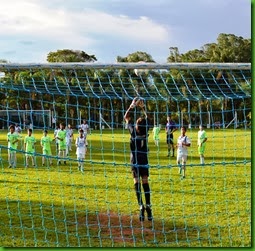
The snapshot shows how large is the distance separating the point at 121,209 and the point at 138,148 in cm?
182

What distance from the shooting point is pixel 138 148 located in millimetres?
9023

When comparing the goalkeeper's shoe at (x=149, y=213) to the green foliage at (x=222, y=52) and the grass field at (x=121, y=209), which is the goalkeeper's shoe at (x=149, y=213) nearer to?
the grass field at (x=121, y=209)

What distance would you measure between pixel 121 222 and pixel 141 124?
69.7 inches

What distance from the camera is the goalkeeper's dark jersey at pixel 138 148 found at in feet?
29.4

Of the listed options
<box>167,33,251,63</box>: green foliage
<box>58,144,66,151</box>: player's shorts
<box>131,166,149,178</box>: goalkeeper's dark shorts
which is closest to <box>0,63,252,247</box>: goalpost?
<box>131,166,149,178</box>: goalkeeper's dark shorts

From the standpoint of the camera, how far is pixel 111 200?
11.6m

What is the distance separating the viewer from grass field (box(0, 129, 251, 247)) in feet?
26.8

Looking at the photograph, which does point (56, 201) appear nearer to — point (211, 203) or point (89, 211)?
point (89, 211)

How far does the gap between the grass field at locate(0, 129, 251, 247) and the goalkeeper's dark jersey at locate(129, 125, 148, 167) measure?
0.32 meters

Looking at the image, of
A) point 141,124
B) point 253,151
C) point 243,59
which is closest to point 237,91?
point 141,124

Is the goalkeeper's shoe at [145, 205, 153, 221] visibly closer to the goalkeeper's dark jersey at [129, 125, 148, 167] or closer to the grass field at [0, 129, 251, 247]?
the grass field at [0, 129, 251, 247]

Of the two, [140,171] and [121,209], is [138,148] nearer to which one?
[140,171]

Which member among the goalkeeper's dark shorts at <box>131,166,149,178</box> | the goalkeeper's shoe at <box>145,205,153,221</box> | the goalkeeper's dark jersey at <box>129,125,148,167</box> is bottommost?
the goalkeeper's shoe at <box>145,205,153,221</box>

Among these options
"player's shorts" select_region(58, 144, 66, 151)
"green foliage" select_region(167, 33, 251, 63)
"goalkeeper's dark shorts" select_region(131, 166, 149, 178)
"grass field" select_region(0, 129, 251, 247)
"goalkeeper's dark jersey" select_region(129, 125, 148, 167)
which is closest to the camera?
"grass field" select_region(0, 129, 251, 247)
